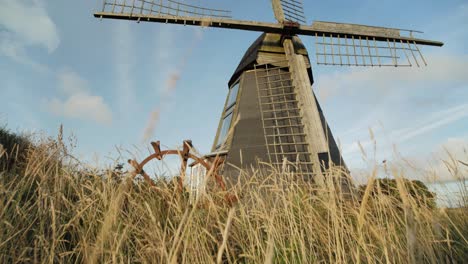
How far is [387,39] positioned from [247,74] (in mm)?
5782

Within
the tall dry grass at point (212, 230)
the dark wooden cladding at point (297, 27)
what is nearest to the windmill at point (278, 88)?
the dark wooden cladding at point (297, 27)

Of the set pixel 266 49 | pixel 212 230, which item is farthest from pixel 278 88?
pixel 212 230

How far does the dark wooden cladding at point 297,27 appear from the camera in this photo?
870cm

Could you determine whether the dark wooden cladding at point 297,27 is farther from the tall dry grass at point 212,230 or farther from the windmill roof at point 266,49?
the tall dry grass at point 212,230

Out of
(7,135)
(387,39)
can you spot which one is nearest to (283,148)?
(387,39)

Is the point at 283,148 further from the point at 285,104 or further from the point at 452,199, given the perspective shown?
the point at 452,199

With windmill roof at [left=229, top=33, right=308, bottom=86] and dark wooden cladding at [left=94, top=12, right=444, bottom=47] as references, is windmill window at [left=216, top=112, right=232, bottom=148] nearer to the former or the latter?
windmill roof at [left=229, top=33, right=308, bottom=86]

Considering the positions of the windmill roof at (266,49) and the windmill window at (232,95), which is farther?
the windmill window at (232,95)

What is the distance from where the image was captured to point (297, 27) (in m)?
9.80

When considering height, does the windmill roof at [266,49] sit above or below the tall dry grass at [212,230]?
above

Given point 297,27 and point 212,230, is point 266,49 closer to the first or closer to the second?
point 297,27

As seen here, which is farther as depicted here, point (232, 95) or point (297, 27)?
point (232, 95)

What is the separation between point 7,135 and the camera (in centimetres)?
955

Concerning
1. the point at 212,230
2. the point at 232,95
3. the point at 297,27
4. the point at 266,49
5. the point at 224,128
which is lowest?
the point at 212,230
